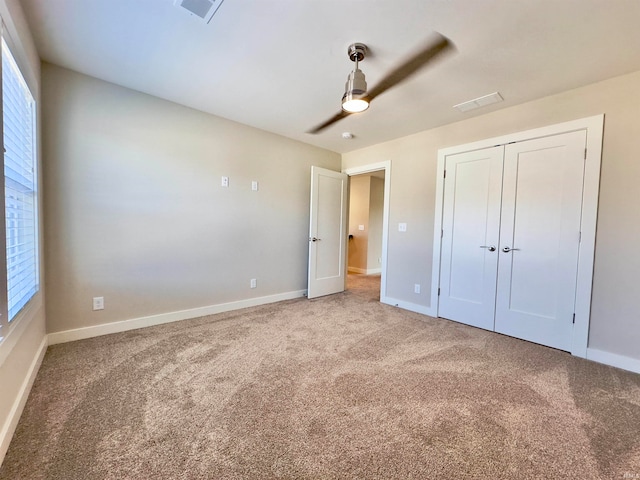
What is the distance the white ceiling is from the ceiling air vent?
46mm

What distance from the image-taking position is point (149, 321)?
9.59 ft

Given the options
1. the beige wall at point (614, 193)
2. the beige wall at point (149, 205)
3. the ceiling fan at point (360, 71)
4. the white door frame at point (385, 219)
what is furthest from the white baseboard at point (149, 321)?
the beige wall at point (614, 193)

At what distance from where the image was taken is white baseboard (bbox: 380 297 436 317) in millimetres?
3535

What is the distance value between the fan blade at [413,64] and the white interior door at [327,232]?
181cm

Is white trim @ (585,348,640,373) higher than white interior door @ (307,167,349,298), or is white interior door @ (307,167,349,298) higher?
white interior door @ (307,167,349,298)

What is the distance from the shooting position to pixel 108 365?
2.10 metres

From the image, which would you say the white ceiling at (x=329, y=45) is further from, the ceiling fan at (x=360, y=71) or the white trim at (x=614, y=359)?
the white trim at (x=614, y=359)

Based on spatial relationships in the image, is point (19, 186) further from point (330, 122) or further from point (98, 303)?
point (330, 122)

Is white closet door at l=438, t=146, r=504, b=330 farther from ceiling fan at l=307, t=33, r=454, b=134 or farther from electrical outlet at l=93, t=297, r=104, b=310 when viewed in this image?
electrical outlet at l=93, t=297, r=104, b=310

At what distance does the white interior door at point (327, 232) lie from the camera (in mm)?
4172

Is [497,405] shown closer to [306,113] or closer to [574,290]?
[574,290]

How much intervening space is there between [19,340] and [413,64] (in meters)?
3.28

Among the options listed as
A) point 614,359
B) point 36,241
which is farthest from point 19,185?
point 614,359

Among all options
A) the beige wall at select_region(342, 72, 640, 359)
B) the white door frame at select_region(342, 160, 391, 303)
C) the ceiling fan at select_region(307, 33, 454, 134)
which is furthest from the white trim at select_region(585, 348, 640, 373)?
the ceiling fan at select_region(307, 33, 454, 134)
